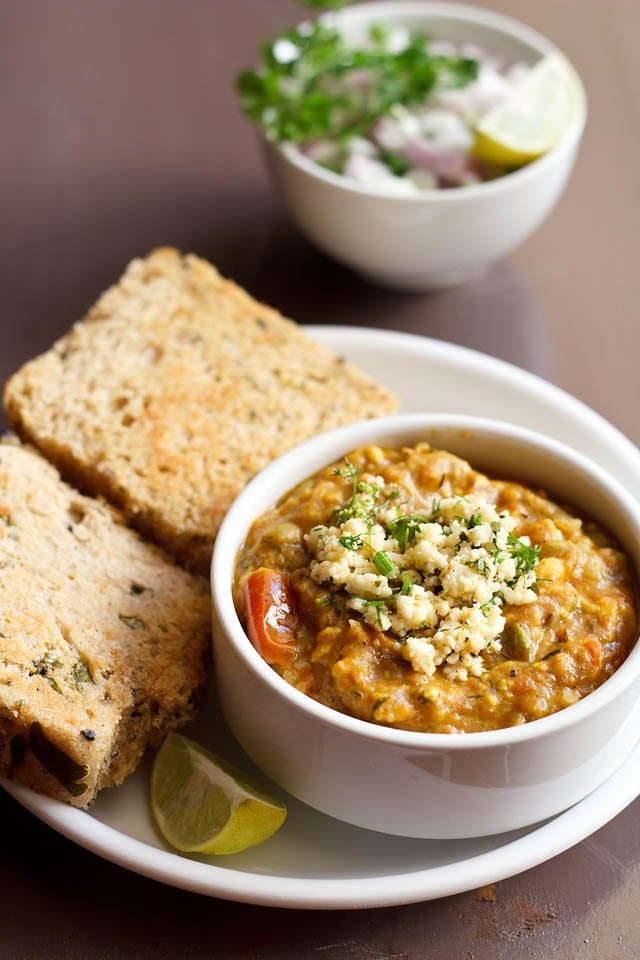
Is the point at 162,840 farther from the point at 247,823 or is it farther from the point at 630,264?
the point at 630,264

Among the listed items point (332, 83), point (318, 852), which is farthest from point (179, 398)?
point (332, 83)

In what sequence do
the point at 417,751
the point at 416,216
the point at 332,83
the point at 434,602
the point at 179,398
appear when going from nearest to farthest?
1. the point at 417,751
2. the point at 434,602
3. the point at 179,398
4. the point at 416,216
5. the point at 332,83

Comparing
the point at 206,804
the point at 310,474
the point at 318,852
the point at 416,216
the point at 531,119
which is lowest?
the point at 318,852

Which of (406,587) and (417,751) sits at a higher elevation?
(406,587)

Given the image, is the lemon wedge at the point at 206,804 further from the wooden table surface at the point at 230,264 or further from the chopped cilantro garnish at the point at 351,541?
the chopped cilantro garnish at the point at 351,541

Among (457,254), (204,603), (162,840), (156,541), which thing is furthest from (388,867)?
(457,254)

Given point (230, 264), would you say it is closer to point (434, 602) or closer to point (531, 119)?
point (531, 119)
